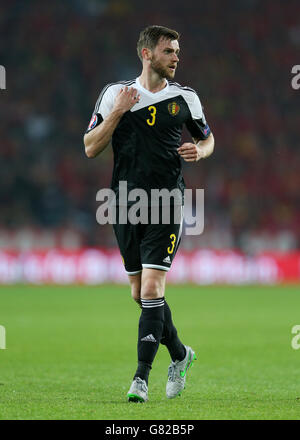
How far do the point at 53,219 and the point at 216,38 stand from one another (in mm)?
9918

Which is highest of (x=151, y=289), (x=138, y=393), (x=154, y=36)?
(x=154, y=36)

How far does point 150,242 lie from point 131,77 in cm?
2253

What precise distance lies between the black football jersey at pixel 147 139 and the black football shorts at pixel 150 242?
195mm

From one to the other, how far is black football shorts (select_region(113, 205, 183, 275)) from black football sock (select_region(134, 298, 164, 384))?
24 cm

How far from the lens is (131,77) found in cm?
2711

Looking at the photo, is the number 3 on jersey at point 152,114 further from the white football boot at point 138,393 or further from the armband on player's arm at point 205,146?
the white football boot at point 138,393

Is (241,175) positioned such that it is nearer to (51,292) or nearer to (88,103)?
(88,103)

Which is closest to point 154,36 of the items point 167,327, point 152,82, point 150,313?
point 152,82

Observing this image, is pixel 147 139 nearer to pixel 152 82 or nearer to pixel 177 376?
pixel 152 82

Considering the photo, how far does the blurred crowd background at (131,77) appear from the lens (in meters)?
24.0

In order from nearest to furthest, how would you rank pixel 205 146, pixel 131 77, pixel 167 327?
pixel 167 327, pixel 205 146, pixel 131 77

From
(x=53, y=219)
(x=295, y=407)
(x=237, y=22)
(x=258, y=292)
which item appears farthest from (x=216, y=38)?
(x=295, y=407)

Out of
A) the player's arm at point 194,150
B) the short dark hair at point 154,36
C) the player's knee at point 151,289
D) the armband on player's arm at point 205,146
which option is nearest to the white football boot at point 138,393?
the player's knee at point 151,289

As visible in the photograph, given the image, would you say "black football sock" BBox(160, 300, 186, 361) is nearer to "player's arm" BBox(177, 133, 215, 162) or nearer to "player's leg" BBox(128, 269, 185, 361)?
"player's leg" BBox(128, 269, 185, 361)
